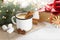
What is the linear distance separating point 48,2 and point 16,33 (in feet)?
1.32

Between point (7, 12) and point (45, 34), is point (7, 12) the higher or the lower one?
the higher one

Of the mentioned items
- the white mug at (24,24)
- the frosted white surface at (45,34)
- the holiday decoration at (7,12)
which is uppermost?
the holiday decoration at (7,12)

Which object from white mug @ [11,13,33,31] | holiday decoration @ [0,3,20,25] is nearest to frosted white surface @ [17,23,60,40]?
white mug @ [11,13,33,31]

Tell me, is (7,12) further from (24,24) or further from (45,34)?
(45,34)

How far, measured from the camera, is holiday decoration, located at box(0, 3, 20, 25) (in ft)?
3.22

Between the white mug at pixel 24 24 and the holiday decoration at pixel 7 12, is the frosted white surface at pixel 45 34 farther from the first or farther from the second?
the holiday decoration at pixel 7 12

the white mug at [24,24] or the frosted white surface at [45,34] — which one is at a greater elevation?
the white mug at [24,24]

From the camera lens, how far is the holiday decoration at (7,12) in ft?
3.22

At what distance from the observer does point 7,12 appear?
100 cm

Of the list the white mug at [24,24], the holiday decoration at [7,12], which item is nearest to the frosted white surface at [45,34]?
the white mug at [24,24]

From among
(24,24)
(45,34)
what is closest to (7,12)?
(24,24)

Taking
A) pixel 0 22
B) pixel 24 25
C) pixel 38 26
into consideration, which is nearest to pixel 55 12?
pixel 38 26

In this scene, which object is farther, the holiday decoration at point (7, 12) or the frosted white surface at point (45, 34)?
the holiday decoration at point (7, 12)

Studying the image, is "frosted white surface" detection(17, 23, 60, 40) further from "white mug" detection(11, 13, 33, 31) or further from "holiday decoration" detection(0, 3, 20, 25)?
"holiday decoration" detection(0, 3, 20, 25)
